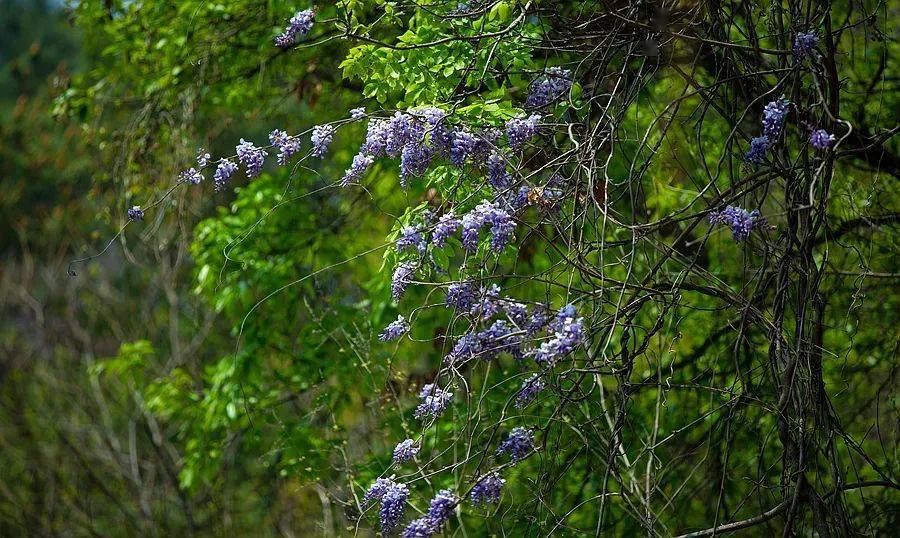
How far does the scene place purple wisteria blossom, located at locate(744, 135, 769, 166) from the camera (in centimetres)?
273

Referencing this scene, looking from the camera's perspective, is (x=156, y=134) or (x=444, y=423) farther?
(x=156, y=134)

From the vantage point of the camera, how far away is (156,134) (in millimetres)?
5871

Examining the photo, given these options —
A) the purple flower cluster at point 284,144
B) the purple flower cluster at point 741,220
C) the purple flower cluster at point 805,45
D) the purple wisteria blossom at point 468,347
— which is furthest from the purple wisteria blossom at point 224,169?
the purple flower cluster at point 805,45

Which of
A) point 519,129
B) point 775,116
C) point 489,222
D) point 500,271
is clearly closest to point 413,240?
point 489,222

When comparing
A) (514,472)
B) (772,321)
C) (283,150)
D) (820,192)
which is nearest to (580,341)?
(772,321)

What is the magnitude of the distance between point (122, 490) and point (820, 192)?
27.9ft

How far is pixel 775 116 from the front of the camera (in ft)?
8.87

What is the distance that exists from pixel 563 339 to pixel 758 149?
83 centimetres

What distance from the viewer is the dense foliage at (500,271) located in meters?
2.78

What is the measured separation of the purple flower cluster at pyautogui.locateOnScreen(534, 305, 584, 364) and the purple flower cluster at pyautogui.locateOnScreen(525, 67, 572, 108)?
834 mm

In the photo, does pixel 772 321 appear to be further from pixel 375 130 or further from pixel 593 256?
pixel 593 256

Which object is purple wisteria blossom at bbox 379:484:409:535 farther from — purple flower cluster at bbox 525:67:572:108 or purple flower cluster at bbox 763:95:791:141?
purple flower cluster at bbox 763:95:791:141

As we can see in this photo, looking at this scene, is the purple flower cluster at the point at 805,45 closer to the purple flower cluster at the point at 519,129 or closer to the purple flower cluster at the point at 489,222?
the purple flower cluster at the point at 519,129

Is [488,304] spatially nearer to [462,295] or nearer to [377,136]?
[462,295]
